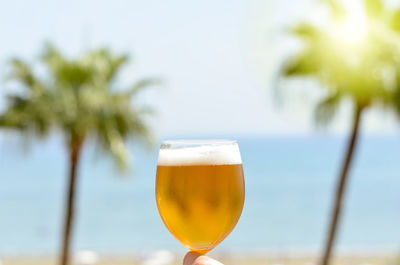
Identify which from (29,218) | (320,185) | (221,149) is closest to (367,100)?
(221,149)

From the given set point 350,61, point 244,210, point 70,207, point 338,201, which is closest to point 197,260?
point 350,61

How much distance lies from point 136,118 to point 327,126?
16.4 feet

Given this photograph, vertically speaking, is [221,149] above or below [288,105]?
below

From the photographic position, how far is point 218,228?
2.59 meters

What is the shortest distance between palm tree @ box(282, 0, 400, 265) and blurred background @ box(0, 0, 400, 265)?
0.05 meters

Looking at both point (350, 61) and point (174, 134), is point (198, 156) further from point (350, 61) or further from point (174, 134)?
point (174, 134)

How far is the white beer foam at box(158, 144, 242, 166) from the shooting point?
8.44 ft

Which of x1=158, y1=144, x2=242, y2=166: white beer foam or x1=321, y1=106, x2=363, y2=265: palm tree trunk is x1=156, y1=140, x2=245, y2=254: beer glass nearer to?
x1=158, y1=144, x2=242, y2=166: white beer foam

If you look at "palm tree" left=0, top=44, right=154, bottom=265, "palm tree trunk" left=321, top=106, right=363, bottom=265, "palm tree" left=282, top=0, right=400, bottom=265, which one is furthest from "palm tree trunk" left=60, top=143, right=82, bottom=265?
"palm tree trunk" left=321, top=106, right=363, bottom=265

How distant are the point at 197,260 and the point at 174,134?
162811 millimetres

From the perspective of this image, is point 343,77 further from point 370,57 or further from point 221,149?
point 221,149

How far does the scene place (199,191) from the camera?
2537mm

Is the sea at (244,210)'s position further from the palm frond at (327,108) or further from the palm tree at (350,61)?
the palm tree at (350,61)

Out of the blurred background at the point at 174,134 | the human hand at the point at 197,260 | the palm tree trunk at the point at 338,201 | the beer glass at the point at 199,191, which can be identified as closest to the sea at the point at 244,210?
the blurred background at the point at 174,134
